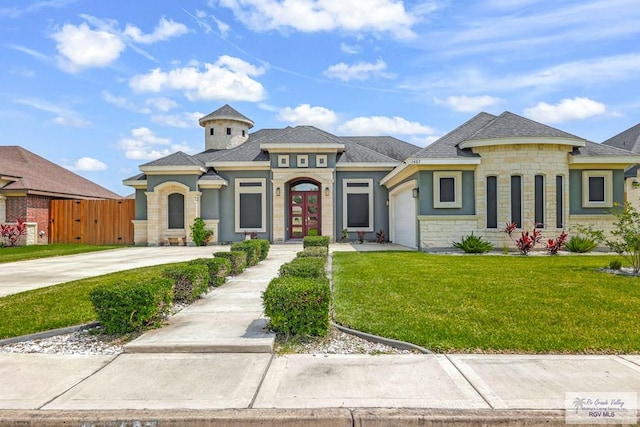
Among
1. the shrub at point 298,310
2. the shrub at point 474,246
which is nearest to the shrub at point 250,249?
the shrub at point 298,310

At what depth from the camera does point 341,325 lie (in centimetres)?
537

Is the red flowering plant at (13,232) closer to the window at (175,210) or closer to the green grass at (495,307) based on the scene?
the window at (175,210)

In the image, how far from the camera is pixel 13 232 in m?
20.0

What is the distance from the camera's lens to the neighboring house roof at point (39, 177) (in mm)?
20672

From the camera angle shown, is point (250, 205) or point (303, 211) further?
point (303, 211)

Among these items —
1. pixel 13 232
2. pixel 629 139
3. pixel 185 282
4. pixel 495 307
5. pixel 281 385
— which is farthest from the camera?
pixel 629 139

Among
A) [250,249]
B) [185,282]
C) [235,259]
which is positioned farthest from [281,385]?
[250,249]

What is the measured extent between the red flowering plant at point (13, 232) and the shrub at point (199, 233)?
8.35 m

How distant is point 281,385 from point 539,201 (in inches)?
566

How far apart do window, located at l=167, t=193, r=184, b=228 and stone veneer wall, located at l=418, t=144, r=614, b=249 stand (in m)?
11.8

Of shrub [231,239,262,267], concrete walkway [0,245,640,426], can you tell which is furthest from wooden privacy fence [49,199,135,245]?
concrete walkway [0,245,640,426]

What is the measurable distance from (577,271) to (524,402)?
794 cm

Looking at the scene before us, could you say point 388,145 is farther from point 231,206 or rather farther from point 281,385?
point 281,385

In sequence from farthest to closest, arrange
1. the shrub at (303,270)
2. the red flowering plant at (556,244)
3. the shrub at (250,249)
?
the red flowering plant at (556,244) < the shrub at (250,249) < the shrub at (303,270)
